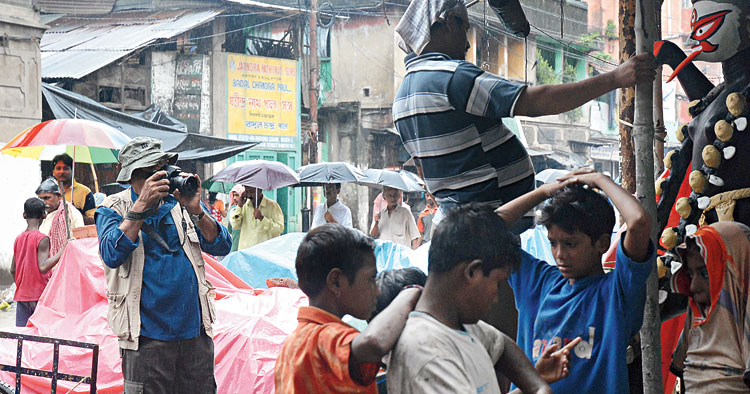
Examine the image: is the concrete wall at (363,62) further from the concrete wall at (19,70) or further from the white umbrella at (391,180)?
the concrete wall at (19,70)

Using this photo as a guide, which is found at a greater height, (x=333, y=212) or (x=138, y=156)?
(x=138, y=156)

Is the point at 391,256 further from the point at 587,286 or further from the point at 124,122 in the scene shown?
the point at 124,122

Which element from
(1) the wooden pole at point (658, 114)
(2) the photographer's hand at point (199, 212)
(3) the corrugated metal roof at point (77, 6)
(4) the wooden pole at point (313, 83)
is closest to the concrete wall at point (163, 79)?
(3) the corrugated metal roof at point (77, 6)

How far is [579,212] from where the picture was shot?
2.85 m

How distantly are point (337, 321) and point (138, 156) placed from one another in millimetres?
2494

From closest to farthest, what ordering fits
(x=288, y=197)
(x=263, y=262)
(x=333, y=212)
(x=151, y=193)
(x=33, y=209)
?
(x=151, y=193) → (x=33, y=209) → (x=263, y=262) → (x=333, y=212) → (x=288, y=197)

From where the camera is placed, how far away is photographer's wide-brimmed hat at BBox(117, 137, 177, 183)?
14.9ft

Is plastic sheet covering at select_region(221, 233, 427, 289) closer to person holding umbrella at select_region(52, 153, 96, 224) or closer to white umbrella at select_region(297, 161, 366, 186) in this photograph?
person holding umbrella at select_region(52, 153, 96, 224)

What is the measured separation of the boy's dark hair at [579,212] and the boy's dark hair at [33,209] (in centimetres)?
578

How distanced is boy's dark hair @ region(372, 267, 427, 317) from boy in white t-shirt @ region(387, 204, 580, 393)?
0.86 metres

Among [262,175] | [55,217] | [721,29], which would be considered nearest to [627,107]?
[721,29]

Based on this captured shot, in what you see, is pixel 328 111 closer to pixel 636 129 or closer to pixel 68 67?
pixel 68 67

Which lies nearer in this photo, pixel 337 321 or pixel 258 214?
pixel 337 321

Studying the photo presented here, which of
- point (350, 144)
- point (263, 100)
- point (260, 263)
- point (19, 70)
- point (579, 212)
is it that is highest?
point (263, 100)
